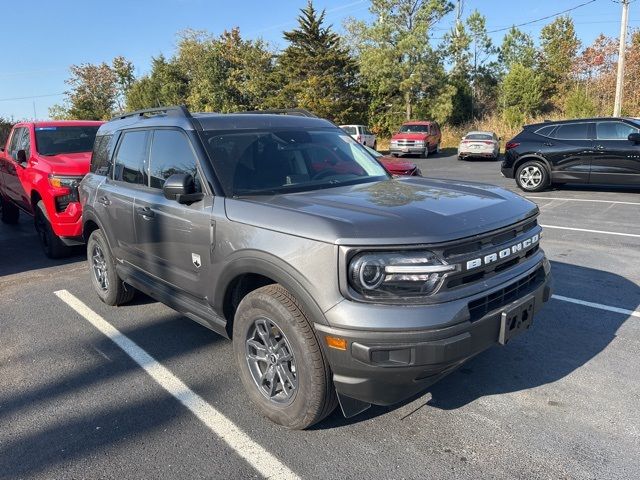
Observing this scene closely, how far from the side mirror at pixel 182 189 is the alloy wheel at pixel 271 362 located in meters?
1.00

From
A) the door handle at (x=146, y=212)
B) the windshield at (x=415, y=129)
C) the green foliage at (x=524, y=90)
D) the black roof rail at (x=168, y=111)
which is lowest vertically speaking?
the door handle at (x=146, y=212)

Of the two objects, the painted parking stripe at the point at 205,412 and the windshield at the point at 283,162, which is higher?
the windshield at the point at 283,162

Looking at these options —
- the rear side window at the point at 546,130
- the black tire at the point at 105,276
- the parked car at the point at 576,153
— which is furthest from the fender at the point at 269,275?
the rear side window at the point at 546,130

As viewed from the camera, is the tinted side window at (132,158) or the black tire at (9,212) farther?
the black tire at (9,212)

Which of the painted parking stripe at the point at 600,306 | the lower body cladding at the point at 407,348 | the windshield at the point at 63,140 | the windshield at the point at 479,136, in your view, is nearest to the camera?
the lower body cladding at the point at 407,348

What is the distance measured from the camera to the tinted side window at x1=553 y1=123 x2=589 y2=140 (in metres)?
11.7

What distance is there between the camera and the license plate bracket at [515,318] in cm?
269

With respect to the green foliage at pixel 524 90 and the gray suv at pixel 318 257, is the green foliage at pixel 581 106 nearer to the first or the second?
the green foliage at pixel 524 90

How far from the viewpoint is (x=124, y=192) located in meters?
4.41

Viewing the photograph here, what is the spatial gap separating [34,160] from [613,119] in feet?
39.0

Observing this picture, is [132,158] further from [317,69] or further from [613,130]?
[317,69]

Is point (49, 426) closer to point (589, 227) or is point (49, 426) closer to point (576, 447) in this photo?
point (576, 447)

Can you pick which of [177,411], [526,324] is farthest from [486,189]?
[177,411]

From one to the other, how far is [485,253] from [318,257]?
0.93 meters
